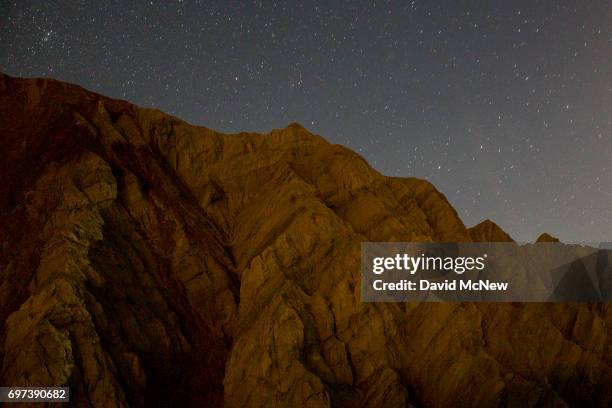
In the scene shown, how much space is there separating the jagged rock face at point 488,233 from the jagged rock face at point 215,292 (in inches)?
355

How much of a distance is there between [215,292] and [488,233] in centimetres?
2627

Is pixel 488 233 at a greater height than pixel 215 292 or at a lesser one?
greater

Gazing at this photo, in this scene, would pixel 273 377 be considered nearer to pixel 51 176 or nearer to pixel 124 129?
pixel 51 176

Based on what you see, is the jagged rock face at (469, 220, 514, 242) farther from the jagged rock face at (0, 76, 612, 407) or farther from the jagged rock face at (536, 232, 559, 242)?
the jagged rock face at (0, 76, 612, 407)

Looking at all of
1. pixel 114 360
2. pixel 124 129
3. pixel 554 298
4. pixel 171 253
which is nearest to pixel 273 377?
pixel 114 360

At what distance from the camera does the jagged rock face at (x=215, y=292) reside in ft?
91.5

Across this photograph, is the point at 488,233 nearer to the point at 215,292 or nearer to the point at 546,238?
the point at 546,238

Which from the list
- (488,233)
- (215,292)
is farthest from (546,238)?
(215,292)

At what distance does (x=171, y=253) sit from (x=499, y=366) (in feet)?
66.6

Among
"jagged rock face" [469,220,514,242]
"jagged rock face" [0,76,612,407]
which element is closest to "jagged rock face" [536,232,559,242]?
"jagged rock face" [469,220,514,242]

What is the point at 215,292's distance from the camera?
3503 cm

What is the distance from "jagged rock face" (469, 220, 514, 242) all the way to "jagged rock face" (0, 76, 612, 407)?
903cm

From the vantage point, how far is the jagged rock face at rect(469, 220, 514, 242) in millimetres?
49281

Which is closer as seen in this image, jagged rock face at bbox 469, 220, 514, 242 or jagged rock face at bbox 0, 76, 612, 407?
jagged rock face at bbox 0, 76, 612, 407
